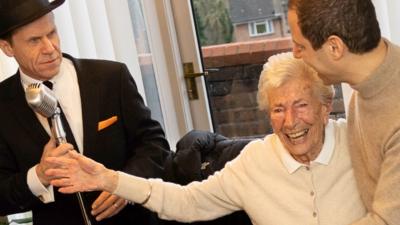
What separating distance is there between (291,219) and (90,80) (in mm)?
735

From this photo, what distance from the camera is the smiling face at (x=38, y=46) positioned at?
1702 millimetres

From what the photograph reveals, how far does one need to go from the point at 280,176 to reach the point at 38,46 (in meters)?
0.79

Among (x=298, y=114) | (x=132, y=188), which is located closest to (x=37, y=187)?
(x=132, y=188)

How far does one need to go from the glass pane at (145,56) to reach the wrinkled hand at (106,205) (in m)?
1.10

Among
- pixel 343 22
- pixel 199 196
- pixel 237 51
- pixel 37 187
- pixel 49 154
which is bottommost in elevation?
pixel 199 196

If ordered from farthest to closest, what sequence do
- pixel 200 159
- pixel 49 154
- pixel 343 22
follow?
pixel 200 159 → pixel 49 154 → pixel 343 22

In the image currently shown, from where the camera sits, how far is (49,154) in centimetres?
158

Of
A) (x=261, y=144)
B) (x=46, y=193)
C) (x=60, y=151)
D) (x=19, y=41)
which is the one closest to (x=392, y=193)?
(x=261, y=144)

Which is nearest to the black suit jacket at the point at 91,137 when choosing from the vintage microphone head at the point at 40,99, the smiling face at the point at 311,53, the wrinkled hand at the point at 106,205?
the wrinkled hand at the point at 106,205

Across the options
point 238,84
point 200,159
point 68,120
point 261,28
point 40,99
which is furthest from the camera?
point 238,84

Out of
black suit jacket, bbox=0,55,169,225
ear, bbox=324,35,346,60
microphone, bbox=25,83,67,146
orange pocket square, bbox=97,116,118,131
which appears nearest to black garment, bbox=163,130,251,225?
black suit jacket, bbox=0,55,169,225

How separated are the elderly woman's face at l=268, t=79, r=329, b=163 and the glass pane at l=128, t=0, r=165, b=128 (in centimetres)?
125

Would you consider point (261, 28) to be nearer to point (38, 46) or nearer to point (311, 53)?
point (38, 46)

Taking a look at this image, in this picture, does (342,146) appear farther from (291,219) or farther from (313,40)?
(313,40)
